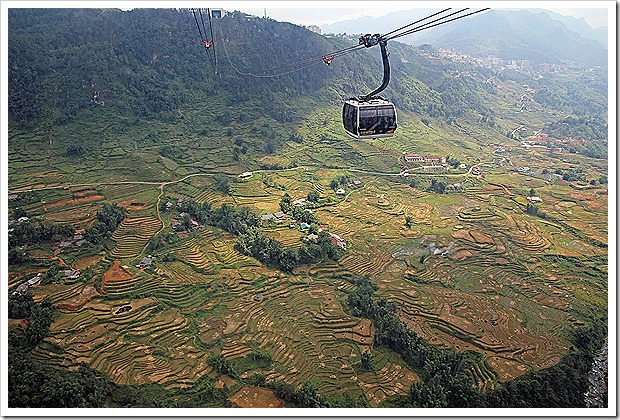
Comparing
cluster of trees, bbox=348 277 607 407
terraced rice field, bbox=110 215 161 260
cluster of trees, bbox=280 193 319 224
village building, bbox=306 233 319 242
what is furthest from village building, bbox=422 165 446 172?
terraced rice field, bbox=110 215 161 260

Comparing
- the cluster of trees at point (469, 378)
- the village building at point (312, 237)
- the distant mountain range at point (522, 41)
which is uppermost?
the distant mountain range at point (522, 41)

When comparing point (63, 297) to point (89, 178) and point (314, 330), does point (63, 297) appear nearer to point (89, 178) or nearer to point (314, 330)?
point (314, 330)

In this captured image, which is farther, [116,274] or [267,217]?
[267,217]

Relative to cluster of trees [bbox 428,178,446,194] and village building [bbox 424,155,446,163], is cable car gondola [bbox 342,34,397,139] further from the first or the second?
village building [bbox 424,155,446,163]

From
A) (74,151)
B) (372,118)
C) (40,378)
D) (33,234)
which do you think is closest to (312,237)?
(33,234)

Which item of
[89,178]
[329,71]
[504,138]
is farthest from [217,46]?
[504,138]

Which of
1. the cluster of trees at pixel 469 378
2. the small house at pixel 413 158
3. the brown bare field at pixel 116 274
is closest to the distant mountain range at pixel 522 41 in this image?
the small house at pixel 413 158

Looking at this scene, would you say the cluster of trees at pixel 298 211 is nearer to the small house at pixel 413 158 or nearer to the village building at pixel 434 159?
the small house at pixel 413 158

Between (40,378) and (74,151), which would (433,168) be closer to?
(74,151)
